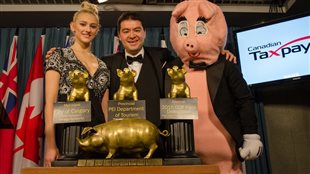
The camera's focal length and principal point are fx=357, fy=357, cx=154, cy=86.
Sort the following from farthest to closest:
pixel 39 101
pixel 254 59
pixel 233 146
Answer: pixel 39 101
pixel 254 59
pixel 233 146

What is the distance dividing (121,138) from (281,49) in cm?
156

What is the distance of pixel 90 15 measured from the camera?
1.49 metres

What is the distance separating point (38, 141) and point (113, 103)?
1.56m

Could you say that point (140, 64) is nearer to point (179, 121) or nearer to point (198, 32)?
point (198, 32)

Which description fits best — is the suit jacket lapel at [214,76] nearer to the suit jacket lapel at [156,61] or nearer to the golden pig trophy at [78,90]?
the suit jacket lapel at [156,61]

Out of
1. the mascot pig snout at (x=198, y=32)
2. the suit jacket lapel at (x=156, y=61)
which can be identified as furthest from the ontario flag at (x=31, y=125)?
the mascot pig snout at (x=198, y=32)

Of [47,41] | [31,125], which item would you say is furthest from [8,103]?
[47,41]

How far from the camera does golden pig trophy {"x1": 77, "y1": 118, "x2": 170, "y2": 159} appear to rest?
0.98 meters

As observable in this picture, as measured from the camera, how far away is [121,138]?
0.98 m

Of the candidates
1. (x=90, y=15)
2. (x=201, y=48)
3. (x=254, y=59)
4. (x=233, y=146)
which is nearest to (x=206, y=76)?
(x=201, y=48)

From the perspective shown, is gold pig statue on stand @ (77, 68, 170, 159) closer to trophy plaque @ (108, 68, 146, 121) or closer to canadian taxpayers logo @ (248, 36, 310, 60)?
trophy plaque @ (108, 68, 146, 121)

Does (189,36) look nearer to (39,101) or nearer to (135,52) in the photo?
(135,52)

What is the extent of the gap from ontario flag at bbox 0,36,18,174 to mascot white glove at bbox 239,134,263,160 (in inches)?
61.4

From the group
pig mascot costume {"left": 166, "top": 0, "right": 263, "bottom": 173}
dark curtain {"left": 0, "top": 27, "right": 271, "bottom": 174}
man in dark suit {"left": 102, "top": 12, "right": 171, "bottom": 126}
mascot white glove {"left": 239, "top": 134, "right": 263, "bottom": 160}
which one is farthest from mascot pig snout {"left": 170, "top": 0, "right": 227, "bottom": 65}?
dark curtain {"left": 0, "top": 27, "right": 271, "bottom": 174}
